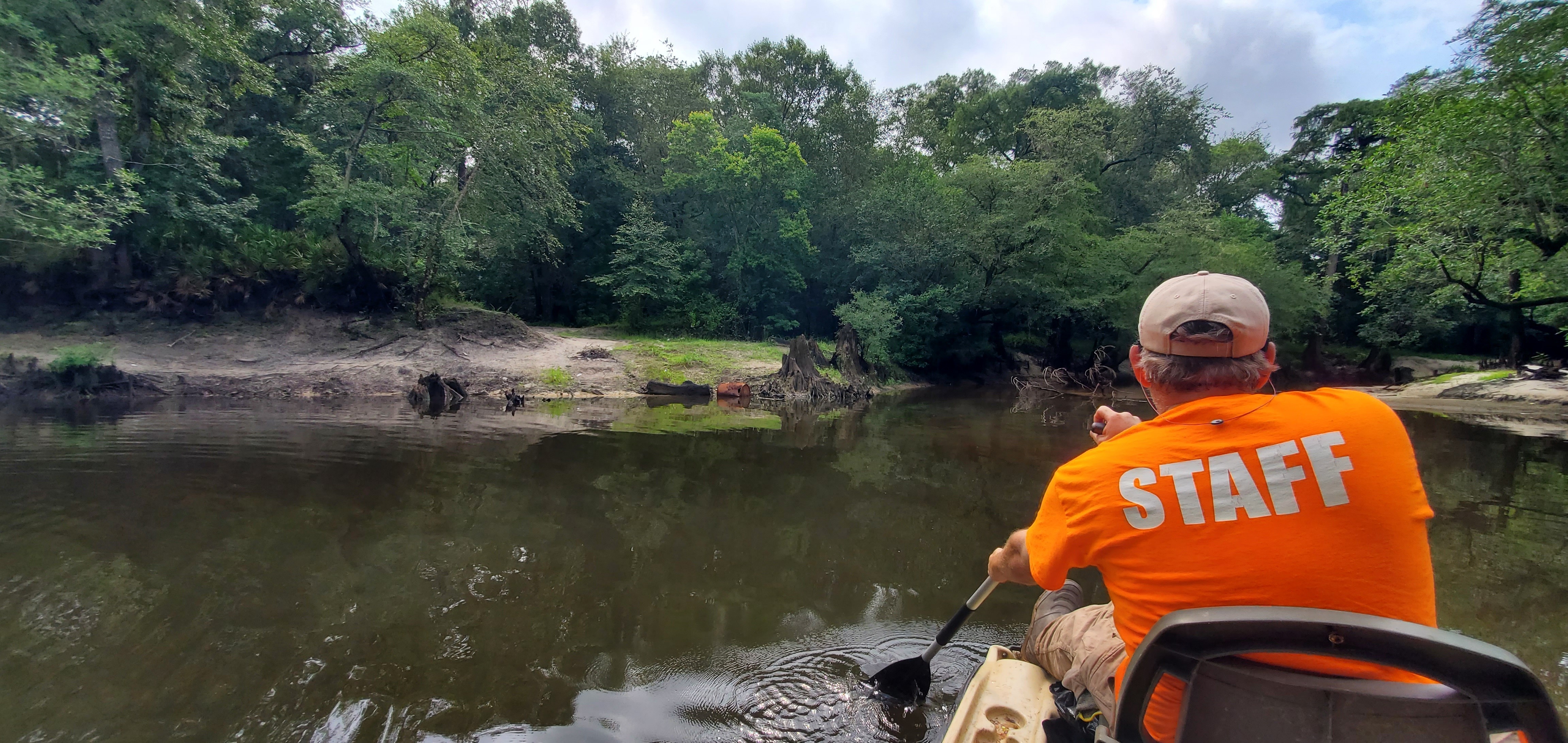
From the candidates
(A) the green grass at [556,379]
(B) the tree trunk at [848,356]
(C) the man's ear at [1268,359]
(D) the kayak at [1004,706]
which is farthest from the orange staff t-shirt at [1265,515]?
(B) the tree trunk at [848,356]

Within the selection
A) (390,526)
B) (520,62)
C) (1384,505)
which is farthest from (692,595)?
(520,62)

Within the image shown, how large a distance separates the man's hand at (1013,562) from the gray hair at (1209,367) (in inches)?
23.6

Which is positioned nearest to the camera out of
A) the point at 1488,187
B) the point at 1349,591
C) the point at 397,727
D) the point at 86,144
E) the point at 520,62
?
the point at 1349,591

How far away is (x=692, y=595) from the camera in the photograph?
419 centimetres

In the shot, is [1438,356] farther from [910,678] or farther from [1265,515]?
[1265,515]

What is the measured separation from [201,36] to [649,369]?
12.5m

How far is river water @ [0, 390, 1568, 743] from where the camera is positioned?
2.91 m

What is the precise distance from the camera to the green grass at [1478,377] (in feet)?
65.2

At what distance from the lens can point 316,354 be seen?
1634 centimetres

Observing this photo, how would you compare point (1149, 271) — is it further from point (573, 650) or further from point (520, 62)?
point (573, 650)

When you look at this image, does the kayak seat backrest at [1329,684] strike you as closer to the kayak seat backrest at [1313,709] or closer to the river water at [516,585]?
the kayak seat backrest at [1313,709]

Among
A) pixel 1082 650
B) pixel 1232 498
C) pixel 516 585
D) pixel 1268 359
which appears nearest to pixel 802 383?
pixel 516 585

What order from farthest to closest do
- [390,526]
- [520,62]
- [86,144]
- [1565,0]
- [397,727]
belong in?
[520,62] → [86,144] → [1565,0] → [390,526] → [397,727]

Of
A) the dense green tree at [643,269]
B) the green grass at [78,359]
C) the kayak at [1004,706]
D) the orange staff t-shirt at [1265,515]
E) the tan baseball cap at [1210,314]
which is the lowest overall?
the kayak at [1004,706]
